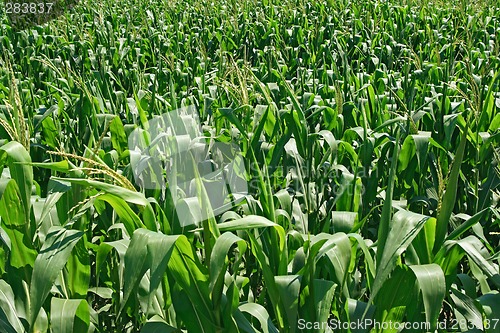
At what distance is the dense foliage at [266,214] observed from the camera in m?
1.97

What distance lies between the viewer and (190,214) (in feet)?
7.39

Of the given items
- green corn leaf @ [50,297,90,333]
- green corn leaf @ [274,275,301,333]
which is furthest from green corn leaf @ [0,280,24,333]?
green corn leaf @ [274,275,301,333]

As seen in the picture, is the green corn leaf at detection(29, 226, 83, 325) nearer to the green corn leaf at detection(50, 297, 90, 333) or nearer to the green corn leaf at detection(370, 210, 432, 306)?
the green corn leaf at detection(50, 297, 90, 333)

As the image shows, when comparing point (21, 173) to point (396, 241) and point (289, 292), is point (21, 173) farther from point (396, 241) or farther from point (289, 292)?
point (396, 241)

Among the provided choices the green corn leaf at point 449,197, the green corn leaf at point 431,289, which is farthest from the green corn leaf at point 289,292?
the green corn leaf at point 449,197

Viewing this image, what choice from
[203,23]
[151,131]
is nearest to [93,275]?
[151,131]

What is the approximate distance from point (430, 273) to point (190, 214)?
79 cm

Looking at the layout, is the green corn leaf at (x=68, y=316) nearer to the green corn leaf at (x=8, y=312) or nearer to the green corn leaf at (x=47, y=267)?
the green corn leaf at (x=47, y=267)

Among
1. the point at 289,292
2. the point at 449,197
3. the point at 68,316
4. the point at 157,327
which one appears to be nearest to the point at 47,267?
the point at 68,316

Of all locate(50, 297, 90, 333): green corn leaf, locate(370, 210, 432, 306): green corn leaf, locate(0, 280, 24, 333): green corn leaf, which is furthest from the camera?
locate(0, 280, 24, 333): green corn leaf

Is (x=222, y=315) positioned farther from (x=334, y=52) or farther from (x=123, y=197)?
(x=334, y=52)

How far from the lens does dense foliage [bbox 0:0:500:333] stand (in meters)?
1.97

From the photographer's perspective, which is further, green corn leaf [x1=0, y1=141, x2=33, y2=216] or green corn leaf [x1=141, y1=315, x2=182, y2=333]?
green corn leaf [x1=0, y1=141, x2=33, y2=216]

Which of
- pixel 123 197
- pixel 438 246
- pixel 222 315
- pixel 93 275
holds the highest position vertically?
pixel 123 197
